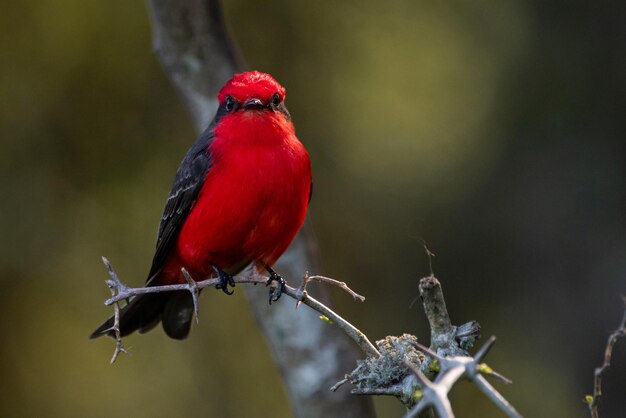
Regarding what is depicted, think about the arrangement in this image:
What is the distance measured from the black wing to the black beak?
244 millimetres

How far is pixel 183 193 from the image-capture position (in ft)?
16.0

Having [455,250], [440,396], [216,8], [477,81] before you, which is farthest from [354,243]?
[440,396]

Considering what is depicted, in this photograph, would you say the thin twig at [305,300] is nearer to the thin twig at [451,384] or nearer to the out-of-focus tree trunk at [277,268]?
the thin twig at [451,384]

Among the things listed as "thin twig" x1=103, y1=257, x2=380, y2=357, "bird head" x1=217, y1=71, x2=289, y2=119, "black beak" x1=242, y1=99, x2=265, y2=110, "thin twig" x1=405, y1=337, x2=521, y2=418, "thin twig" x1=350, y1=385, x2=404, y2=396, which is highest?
"bird head" x1=217, y1=71, x2=289, y2=119

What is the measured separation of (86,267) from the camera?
24.5 feet

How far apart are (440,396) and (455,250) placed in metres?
4.84

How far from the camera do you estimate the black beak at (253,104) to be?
4.71 metres

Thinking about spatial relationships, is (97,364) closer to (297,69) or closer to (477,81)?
(297,69)

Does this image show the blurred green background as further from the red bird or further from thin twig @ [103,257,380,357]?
thin twig @ [103,257,380,357]

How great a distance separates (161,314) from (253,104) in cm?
120

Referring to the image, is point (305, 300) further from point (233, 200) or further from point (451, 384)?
point (233, 200)

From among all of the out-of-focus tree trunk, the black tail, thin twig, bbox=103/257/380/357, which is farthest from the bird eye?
thin twig, bbox=103/257/380/357

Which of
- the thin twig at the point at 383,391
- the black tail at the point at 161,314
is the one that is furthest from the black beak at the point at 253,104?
the thin twig at the point at 383,391

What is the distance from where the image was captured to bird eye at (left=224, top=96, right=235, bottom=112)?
479 cm
